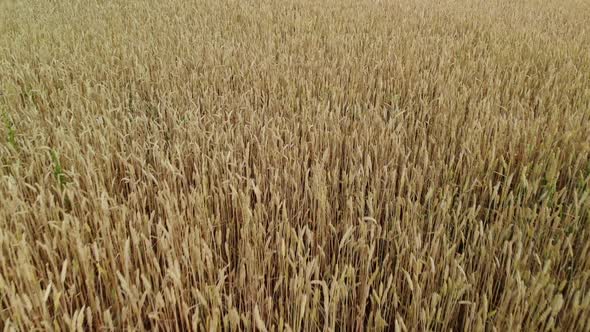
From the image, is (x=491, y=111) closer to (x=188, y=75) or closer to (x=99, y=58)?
(x=188, y=75)

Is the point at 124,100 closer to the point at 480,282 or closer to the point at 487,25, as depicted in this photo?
A: the point at 480,282

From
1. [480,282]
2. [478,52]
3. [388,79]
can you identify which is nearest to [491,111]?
[388,79]

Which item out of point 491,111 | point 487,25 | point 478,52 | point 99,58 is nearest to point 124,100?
point 99,58

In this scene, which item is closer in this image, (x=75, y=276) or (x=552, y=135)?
(x=75, y=276)

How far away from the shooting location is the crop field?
2.56ft

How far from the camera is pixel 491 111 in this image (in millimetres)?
1739

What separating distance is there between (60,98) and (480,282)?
1847 mm

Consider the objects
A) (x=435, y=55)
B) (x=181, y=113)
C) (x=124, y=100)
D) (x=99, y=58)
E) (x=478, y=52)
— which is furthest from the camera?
(x=478, y=52)

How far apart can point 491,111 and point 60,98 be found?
6.23 feet

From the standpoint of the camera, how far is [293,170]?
121 centimetres

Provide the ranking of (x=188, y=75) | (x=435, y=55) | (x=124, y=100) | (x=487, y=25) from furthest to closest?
(x=487, y=25), (x=435, y=55), (x=188, y=75), (x=124, y=100)

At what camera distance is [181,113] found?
1722mm

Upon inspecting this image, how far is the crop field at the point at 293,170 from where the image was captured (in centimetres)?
78

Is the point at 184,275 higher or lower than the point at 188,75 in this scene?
lower
